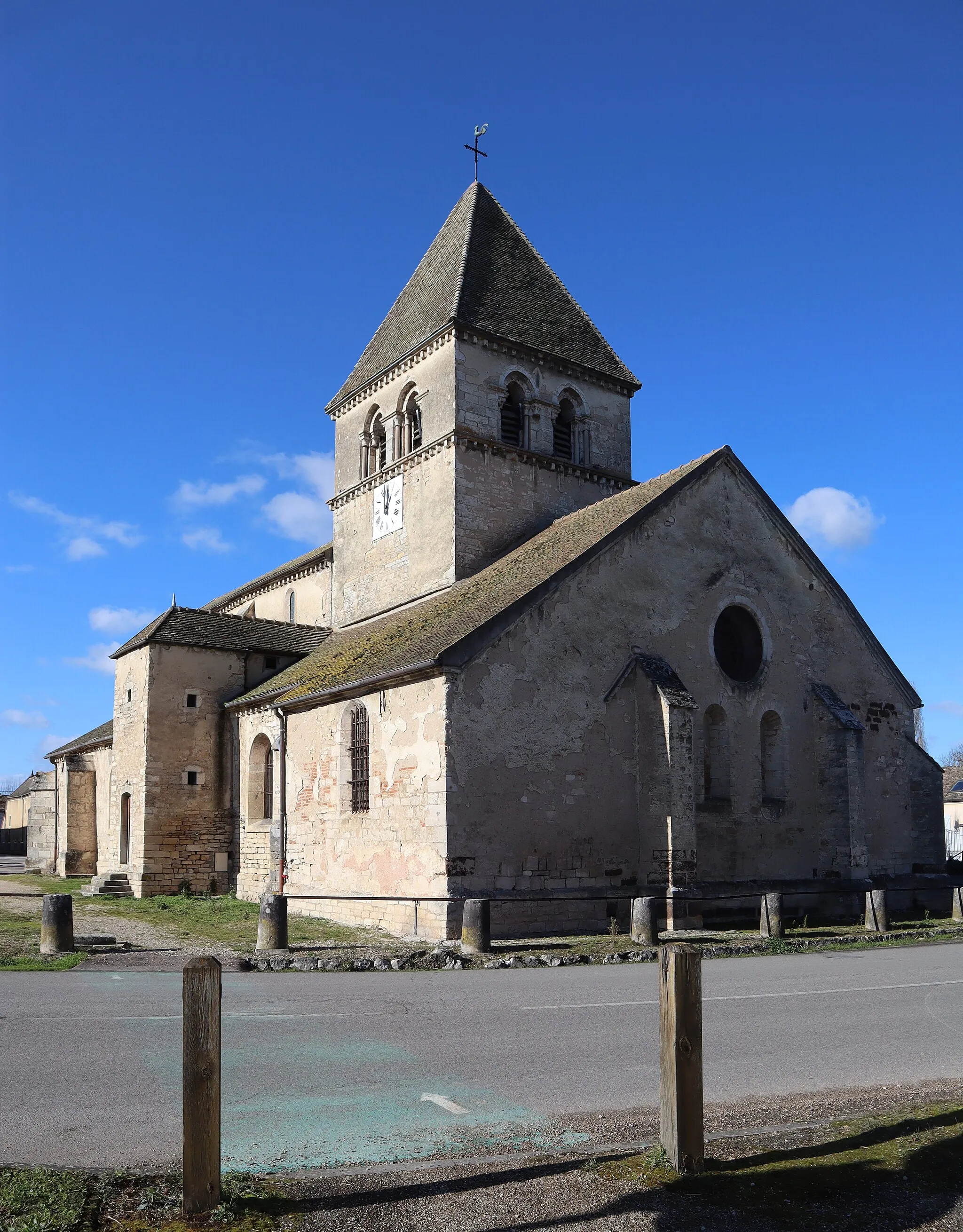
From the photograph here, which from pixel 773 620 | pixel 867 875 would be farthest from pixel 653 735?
pixel 867 875

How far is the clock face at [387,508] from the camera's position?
26.4 m

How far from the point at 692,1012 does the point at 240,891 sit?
21.8 metres

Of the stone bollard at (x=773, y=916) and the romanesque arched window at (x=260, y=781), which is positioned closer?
the stone bollard at (x=773, y=916)

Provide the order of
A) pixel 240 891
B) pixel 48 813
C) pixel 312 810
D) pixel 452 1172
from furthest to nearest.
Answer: pixel 48 813 < pixel 240 891 < pixel 312 810 < pixel 452 1172

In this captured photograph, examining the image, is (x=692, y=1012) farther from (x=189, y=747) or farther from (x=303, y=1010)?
(x=189, y=747)

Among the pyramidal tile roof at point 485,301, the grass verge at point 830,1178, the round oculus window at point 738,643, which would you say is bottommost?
the grass verge at point 830,1178

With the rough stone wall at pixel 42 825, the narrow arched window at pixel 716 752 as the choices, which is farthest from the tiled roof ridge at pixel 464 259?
the rough stone wall at pixel 42 825

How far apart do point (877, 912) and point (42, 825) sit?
29.2 m

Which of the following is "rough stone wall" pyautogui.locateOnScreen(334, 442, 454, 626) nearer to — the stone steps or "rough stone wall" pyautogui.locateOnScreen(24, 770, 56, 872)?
the stone steps

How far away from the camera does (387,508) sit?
2681 cm

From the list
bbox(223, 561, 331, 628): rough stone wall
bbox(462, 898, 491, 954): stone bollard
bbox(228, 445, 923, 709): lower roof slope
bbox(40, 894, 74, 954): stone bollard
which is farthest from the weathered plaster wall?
bbox(462, 898, 491, 954): stone bollard

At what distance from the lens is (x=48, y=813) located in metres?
36.5

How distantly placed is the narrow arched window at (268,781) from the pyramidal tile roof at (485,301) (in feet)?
33.5

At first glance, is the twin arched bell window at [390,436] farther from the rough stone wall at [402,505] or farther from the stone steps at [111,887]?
the stone steps at [111,887]
